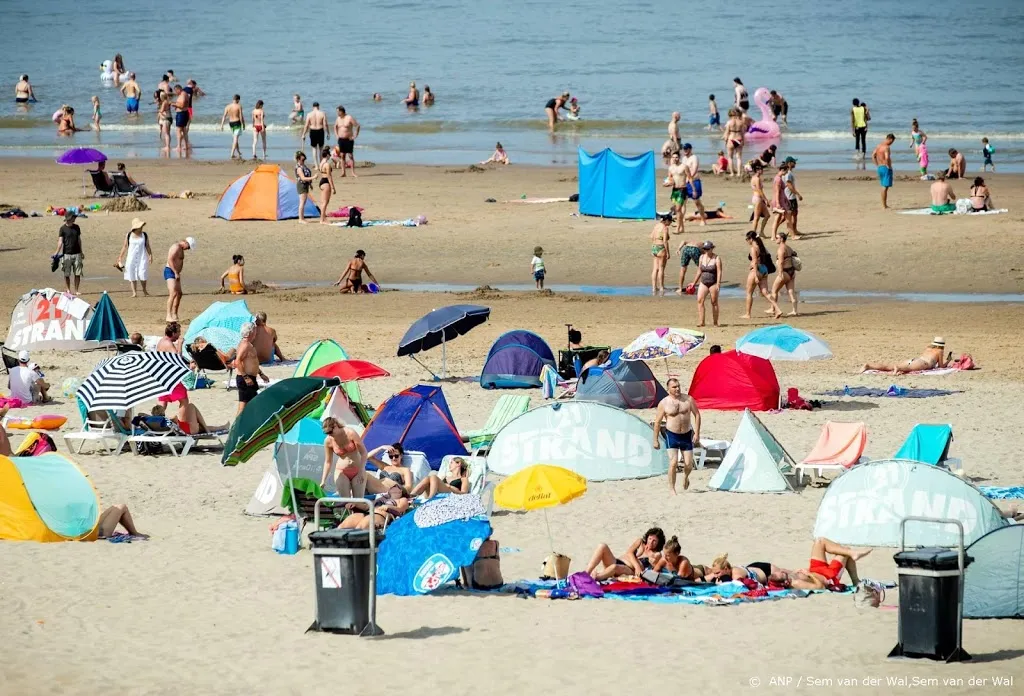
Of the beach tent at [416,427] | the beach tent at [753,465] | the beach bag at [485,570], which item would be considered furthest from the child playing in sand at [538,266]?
the beach bag at [485,570]

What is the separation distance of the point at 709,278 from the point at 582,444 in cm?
616

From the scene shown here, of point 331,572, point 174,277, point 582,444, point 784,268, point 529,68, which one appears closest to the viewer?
point 331,572

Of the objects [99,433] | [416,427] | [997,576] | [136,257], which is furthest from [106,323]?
[997,576]

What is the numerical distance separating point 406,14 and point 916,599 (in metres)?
80.1

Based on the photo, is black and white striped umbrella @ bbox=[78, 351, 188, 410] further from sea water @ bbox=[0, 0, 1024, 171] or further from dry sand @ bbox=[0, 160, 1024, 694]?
sea water @ bbox=[0, 0, 1024, 171]

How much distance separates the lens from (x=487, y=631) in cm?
956

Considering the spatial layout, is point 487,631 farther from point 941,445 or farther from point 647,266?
point 647,266

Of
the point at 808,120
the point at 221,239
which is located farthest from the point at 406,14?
the point at 221,239

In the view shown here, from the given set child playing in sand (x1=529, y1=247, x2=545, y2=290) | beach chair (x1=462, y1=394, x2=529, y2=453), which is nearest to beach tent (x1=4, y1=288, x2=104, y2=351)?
child playing in sand (x1=529, y1=247, x2=545, y2=290)

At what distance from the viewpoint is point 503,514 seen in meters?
13.1

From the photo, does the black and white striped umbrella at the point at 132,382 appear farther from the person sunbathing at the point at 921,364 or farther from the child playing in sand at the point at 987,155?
the child playing in sand at the point at 987,155

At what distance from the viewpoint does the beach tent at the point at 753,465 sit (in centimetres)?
1343

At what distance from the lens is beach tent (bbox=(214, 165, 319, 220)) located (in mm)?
27156

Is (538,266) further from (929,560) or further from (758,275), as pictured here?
(929,560)
